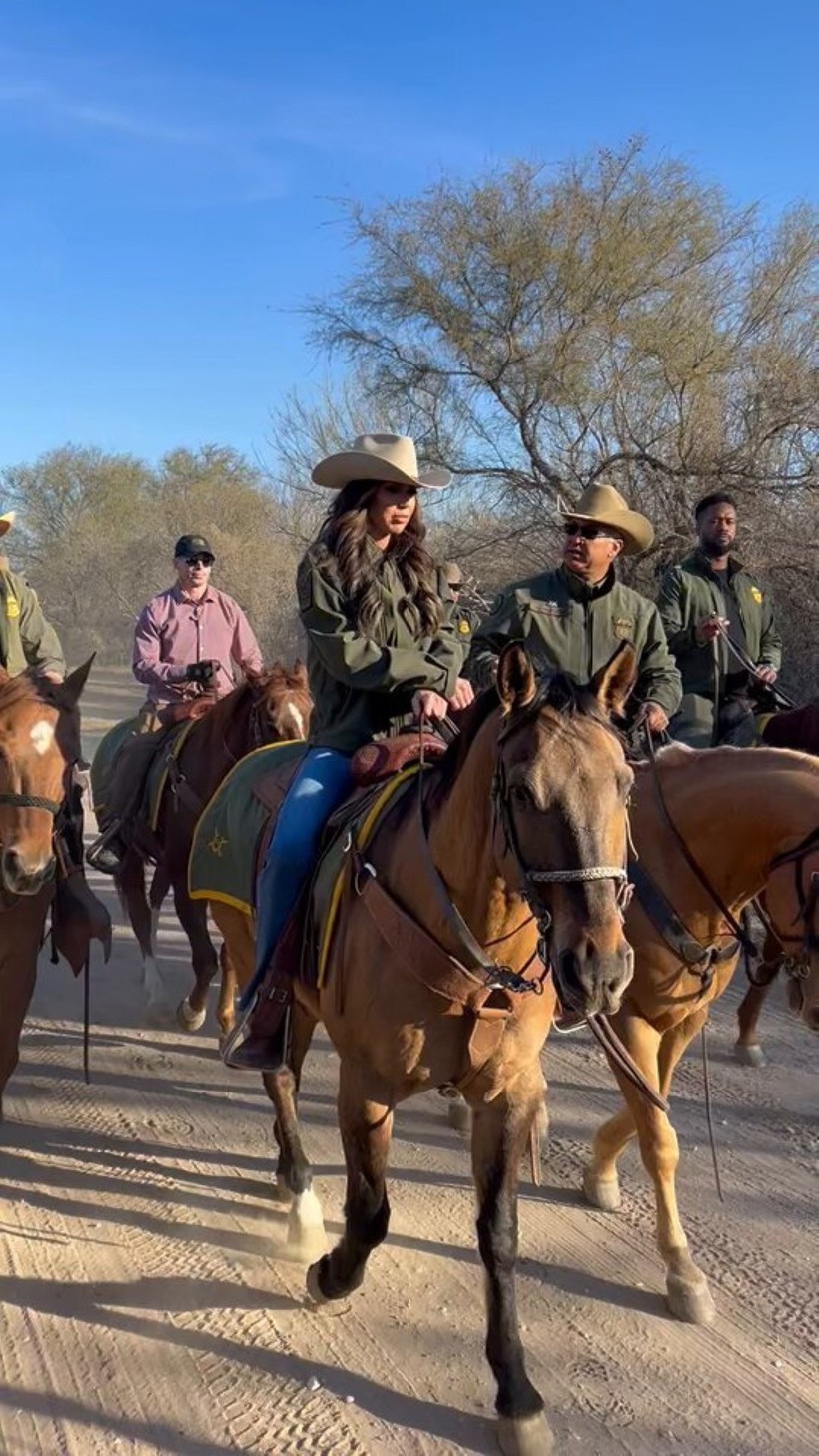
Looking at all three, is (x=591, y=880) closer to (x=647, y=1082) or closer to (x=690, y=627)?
(x=647, y=1082)

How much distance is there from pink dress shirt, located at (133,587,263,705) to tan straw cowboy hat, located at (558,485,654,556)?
3.28 metres

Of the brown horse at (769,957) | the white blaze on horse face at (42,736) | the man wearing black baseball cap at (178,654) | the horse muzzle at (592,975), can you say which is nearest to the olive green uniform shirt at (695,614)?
the brown horse at (769,957)

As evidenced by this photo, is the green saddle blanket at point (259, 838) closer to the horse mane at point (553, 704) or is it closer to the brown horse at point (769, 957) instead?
the horse mane at point (553, 704)

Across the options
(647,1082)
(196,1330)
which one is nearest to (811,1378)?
(647,1082)

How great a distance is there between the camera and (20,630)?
5609 millimetres

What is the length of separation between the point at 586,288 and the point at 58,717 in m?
13.1

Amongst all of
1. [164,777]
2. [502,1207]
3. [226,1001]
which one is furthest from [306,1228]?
[164,777]

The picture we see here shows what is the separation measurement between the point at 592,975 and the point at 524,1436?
5.04 ft

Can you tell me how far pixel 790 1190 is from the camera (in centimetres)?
419

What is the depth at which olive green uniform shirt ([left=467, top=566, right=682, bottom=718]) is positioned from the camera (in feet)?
14.4

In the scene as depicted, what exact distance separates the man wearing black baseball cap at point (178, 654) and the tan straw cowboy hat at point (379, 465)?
3.16m

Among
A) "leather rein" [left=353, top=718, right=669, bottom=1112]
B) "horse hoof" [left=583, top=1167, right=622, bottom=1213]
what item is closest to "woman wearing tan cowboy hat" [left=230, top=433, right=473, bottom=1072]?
"leather rein" [left=353, top=718, right=669, bottom=1112]

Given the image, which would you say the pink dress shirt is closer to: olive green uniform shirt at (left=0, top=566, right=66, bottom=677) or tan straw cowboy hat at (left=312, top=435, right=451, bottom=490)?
olive green uniform shirt at (left=0, top=566, right=66, bottom=677)

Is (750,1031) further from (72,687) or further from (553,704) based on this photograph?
(72,687)
